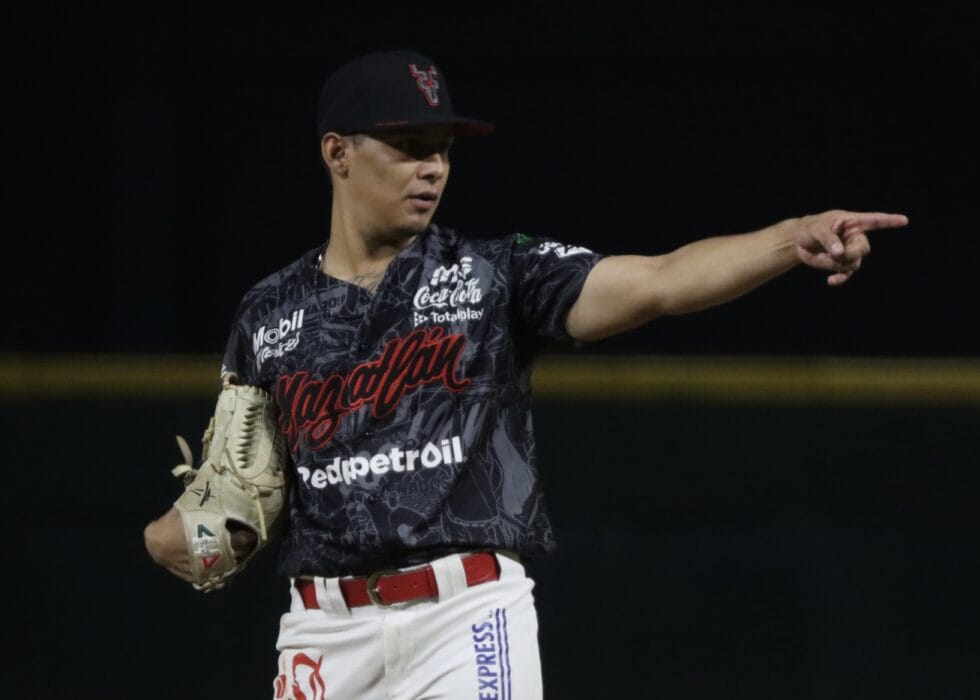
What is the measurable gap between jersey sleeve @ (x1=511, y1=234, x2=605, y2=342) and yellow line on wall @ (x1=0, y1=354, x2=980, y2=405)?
5.33ft

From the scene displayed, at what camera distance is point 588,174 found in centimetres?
587

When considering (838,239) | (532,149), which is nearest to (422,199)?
(838,239)

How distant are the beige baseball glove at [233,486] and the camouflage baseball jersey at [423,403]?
9cm

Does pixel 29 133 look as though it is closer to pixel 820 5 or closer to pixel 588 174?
pixel 588 174

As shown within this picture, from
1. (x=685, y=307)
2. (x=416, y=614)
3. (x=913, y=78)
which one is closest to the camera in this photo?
(x=685, y=307)

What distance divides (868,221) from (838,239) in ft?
0.16

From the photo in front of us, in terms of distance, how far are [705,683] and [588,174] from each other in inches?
83.4

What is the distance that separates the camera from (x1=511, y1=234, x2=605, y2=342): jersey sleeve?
8.87ft

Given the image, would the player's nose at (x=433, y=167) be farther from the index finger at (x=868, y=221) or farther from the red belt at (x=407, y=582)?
the index finger at (x=868, y=221)

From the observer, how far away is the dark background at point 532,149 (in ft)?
18.3

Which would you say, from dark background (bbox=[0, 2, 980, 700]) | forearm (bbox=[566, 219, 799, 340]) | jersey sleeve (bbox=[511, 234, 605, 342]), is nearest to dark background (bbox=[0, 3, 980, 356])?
dark background (bbox=[0, 2, 980, 700])

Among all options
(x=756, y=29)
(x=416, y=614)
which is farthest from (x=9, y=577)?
(x=756, y=29)

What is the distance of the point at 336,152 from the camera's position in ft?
9.67

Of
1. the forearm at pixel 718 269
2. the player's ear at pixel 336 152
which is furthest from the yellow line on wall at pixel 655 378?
the forearm at pixel 718 269
